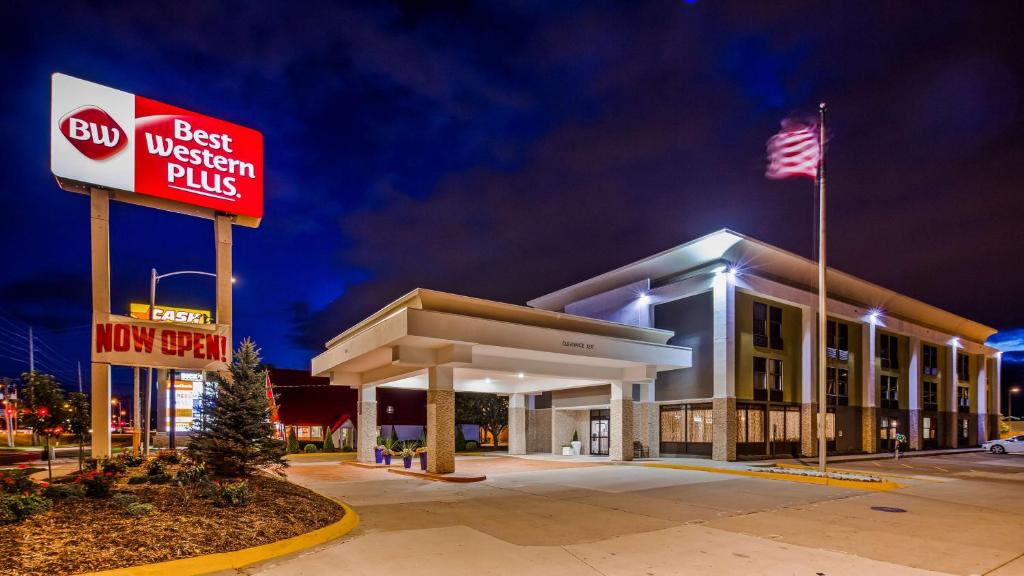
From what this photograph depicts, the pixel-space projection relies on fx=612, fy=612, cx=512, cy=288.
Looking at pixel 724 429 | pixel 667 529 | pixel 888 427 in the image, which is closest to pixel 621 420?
pixel 724 429

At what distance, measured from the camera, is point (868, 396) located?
3744cm

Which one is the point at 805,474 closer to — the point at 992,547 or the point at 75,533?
the point at 992,547

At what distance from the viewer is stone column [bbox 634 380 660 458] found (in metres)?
30.7

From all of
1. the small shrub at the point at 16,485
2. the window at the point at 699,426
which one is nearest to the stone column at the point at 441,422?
the small shrub at the point at 16,485

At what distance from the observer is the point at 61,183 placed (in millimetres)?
15906

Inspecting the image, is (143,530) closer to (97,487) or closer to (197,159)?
(97,487)

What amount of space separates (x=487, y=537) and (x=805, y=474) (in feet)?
46.4

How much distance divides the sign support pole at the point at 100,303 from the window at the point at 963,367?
58.3m

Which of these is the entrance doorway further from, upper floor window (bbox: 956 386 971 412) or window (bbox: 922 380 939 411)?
upper floor window (bbox: 956 386 971 412)

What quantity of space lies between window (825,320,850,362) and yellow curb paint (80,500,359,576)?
1311 inches

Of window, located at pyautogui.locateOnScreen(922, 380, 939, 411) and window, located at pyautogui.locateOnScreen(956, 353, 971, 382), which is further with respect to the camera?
window, located at pyautogui.locateOnScreen(956, 353, 971, 382)

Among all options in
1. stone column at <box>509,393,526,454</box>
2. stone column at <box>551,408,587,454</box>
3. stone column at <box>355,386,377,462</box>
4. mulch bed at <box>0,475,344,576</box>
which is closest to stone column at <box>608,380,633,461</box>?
stone column at <box>551,408,587,454</box>

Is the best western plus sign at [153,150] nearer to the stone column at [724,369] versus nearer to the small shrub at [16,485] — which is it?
the small shrub at [16,485]

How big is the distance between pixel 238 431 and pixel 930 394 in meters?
49.1
